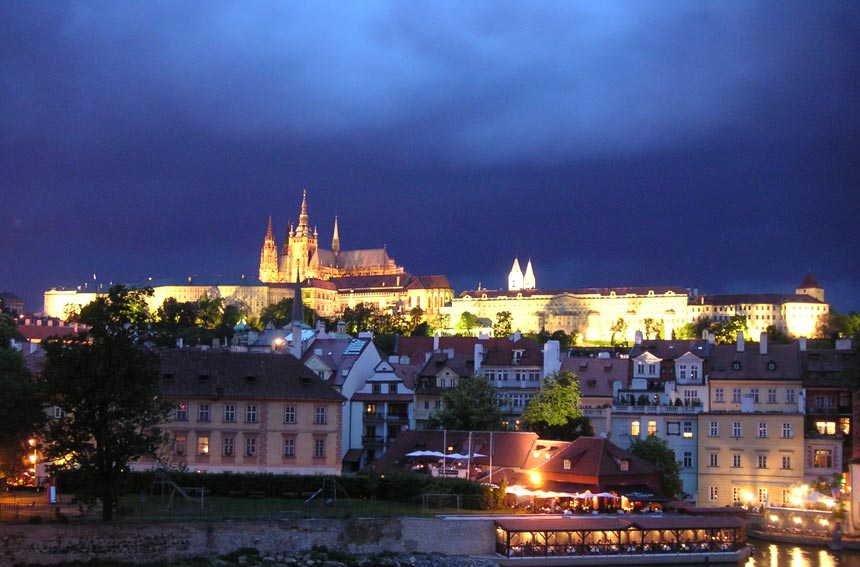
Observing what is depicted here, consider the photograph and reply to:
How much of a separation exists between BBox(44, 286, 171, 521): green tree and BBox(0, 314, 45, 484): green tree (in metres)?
2.91

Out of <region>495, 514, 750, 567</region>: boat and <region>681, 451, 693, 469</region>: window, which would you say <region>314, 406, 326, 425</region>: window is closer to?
<region>495, 514, 750, 567</region>: boat

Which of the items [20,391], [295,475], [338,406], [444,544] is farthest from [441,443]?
[20,391]

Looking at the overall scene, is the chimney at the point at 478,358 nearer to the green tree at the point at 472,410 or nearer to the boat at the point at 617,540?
the green tree at the point at 472,410

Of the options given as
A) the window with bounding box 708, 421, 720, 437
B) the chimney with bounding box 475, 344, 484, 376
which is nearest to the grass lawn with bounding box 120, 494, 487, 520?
the window with bounding box 708, 421, 720, 437

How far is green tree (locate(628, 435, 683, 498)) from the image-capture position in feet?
185

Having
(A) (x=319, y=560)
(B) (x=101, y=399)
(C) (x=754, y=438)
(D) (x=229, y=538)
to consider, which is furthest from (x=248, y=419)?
(C) (x=754, y=438)

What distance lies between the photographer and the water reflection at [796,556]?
1809 inches

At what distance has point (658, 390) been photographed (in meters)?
66.2

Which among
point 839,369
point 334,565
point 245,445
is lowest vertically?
point 334,565

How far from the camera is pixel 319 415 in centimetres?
5700

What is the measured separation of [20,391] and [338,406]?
18167 millimetres

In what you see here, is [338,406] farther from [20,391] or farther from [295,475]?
[20,391]

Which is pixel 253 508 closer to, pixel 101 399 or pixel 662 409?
pixel 101 399

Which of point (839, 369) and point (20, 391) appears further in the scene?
point (839, 369)
